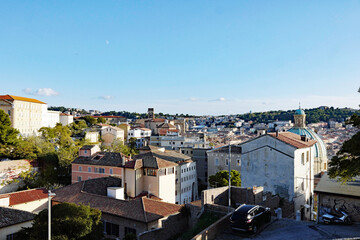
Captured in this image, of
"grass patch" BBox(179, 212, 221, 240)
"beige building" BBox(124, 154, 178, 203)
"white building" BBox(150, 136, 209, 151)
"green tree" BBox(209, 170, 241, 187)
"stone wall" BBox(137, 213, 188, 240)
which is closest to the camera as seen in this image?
"grass patch" BBox(179, 212, 221, 240)

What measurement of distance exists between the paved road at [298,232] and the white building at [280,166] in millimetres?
9875

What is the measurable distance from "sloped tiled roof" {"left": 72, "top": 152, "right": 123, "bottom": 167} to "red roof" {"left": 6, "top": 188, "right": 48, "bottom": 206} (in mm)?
11038

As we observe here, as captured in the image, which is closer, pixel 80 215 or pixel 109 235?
pixel 80 215

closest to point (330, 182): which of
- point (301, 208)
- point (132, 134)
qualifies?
point (301, 208)

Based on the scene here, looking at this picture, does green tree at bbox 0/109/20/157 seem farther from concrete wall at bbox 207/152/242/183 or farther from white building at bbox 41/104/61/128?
white building at bbox 41/104/61/128

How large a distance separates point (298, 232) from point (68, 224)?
13.6m

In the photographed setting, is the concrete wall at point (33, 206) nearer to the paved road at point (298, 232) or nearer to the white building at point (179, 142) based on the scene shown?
the paved road at point (298, 232)

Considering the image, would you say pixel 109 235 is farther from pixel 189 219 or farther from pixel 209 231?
pixel 209 231

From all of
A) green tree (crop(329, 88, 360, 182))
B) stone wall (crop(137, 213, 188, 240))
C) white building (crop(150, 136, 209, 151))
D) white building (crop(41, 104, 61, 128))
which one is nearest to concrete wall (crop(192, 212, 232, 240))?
green tree (crop(329, 88, 360, 182))

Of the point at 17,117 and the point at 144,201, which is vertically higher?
the point at 17,117

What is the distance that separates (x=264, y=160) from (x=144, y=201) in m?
11.1

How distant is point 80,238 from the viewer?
18.2 meters

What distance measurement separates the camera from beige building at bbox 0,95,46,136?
66.9 meters

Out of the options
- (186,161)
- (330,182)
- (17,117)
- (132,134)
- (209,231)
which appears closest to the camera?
(209,231)
